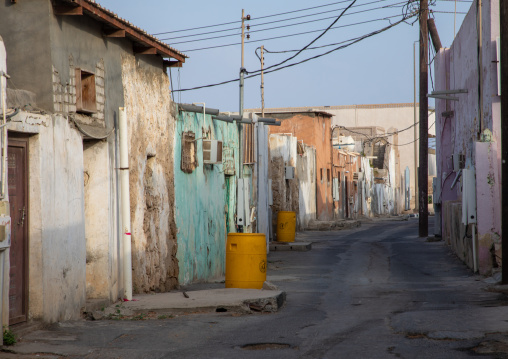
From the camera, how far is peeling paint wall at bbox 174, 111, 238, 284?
1418cm

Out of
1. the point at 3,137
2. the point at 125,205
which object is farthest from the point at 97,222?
the point at 3,137

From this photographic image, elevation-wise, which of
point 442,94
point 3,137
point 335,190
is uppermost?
point 442,94

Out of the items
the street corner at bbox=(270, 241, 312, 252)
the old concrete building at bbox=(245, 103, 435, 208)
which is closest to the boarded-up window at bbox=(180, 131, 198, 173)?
the street corner at bbox=(270, 241, 312, 252)

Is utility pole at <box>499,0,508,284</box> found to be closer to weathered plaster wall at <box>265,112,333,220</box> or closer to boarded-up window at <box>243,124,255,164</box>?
boarded-up window at <box>243,124,255,164</box>

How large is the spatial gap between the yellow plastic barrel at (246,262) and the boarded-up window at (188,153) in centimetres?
262

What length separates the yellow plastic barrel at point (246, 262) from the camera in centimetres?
1208

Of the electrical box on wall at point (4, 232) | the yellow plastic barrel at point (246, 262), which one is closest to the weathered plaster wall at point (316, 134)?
the yellow plastic barrel at point (246, 262)

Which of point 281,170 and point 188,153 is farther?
point 281,170

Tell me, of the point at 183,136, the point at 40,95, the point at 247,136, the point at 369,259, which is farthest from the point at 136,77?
the point at 369,259

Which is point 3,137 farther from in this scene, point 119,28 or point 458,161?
point 458,161

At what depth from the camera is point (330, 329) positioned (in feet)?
27.8

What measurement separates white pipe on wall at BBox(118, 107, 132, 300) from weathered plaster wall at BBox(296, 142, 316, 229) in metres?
22.0

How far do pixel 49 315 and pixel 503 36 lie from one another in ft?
27.3

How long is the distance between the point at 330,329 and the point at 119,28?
Answer: 5.40m
